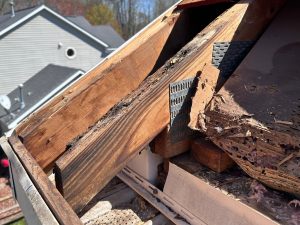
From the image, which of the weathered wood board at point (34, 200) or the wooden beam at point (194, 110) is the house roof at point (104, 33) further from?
the weathered wood board at point (34, 200)

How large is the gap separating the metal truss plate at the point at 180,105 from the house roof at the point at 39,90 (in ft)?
37.5

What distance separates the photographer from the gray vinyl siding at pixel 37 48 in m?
16.3

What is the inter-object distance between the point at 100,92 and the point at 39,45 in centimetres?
1749

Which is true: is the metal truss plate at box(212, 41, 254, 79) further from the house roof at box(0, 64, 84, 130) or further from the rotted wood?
the house roof at box(0, 64, 84, 130)

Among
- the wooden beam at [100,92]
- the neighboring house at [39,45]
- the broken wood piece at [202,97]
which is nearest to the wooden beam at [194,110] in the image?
the broken wood piece at [202,97]

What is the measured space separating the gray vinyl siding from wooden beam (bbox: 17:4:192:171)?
16.7m

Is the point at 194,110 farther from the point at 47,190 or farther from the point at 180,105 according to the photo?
the point at 47,190

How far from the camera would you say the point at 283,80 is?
1.14 metres

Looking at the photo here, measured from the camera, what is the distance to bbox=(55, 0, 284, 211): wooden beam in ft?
3.05

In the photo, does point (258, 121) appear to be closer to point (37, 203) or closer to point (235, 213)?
point (235, 213)

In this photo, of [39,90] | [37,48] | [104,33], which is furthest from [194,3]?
[104,33]

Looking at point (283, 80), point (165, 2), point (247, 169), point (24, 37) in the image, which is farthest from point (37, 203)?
point (165, 2)

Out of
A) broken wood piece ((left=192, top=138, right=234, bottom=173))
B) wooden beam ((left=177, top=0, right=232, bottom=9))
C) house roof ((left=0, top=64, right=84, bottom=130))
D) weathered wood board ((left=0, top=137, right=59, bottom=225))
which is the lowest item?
house roof ((left=0, top=64, right=84, bottom=130))

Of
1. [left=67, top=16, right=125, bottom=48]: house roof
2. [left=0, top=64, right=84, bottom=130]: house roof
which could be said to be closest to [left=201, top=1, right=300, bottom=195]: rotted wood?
[left=0, top=64, right=84, bottom=130]: house roof
